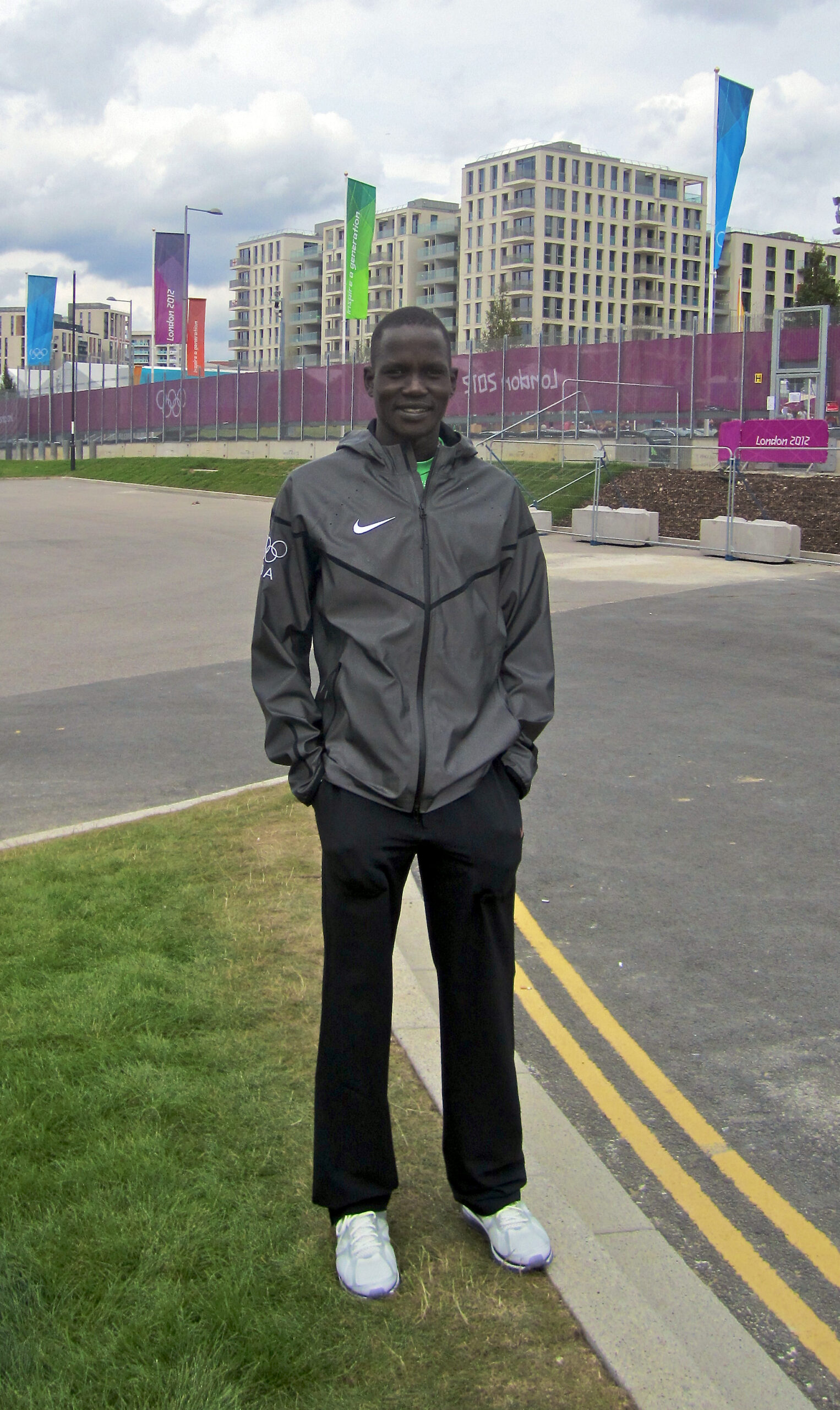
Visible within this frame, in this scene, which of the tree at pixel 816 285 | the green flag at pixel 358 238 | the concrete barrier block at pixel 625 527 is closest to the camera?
the concrete barrier block at pixel 625 527

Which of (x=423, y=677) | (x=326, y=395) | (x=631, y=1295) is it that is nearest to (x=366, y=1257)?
(x=631, y=1295)

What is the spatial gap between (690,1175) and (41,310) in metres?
61.4

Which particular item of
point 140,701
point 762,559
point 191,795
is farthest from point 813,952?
point 762,559

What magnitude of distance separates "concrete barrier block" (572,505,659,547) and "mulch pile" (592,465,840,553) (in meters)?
0.68

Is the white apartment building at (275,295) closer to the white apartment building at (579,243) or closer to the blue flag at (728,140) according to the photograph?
the white apartment building at (579,243)

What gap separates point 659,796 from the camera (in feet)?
24.8

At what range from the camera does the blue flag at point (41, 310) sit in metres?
59.0

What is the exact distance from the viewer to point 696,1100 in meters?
4.04

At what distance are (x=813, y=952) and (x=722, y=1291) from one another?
2345 millimetres

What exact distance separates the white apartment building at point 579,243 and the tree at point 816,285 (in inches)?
2071

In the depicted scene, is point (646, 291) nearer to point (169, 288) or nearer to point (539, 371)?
point (169, 288)

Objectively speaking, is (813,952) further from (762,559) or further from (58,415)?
(58,415)

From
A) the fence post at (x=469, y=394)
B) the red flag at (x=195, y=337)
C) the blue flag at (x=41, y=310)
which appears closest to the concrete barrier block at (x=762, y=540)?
the fence post at (x=469, y=394)

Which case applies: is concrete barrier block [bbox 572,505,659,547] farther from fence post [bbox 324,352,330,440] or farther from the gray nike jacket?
fence post [bbox 324,352,330,440]
